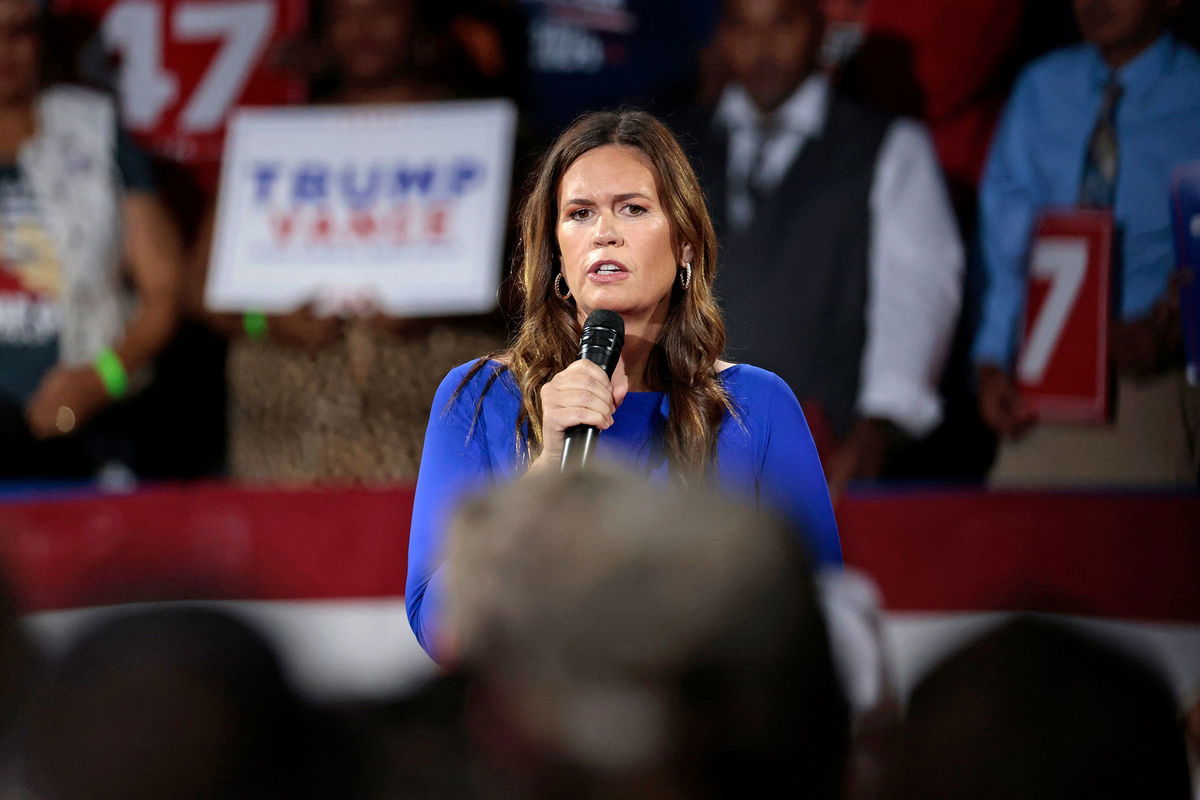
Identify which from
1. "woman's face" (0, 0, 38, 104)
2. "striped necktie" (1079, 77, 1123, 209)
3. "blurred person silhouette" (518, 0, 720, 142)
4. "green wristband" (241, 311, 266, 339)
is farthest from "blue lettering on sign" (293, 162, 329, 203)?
"striped necktie" (1079, 77, 1123, 209)

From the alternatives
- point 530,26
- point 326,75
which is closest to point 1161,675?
point 530,26

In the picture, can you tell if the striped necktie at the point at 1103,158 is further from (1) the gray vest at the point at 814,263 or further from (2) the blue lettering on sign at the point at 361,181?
(2) the blue lettering on sign at the point at 361,181

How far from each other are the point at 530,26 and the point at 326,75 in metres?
0.68

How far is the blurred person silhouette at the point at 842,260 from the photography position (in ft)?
11.6

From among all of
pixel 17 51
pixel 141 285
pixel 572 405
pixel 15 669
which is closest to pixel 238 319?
pixel 141 285

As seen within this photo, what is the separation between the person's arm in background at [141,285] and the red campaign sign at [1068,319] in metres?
2.53

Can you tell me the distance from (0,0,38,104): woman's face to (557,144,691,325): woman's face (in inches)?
121

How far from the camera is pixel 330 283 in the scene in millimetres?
3902

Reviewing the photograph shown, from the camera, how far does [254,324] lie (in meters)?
3.95

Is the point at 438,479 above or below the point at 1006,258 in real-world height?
below

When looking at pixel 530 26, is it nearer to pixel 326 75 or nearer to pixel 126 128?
pixel 326 75

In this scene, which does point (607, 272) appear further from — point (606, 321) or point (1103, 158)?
point (1103, 158)

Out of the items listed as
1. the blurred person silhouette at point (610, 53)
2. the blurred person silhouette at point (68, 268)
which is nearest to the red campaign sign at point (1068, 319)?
the blurred person silhouette at point (610, 53)

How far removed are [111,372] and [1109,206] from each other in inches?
114
